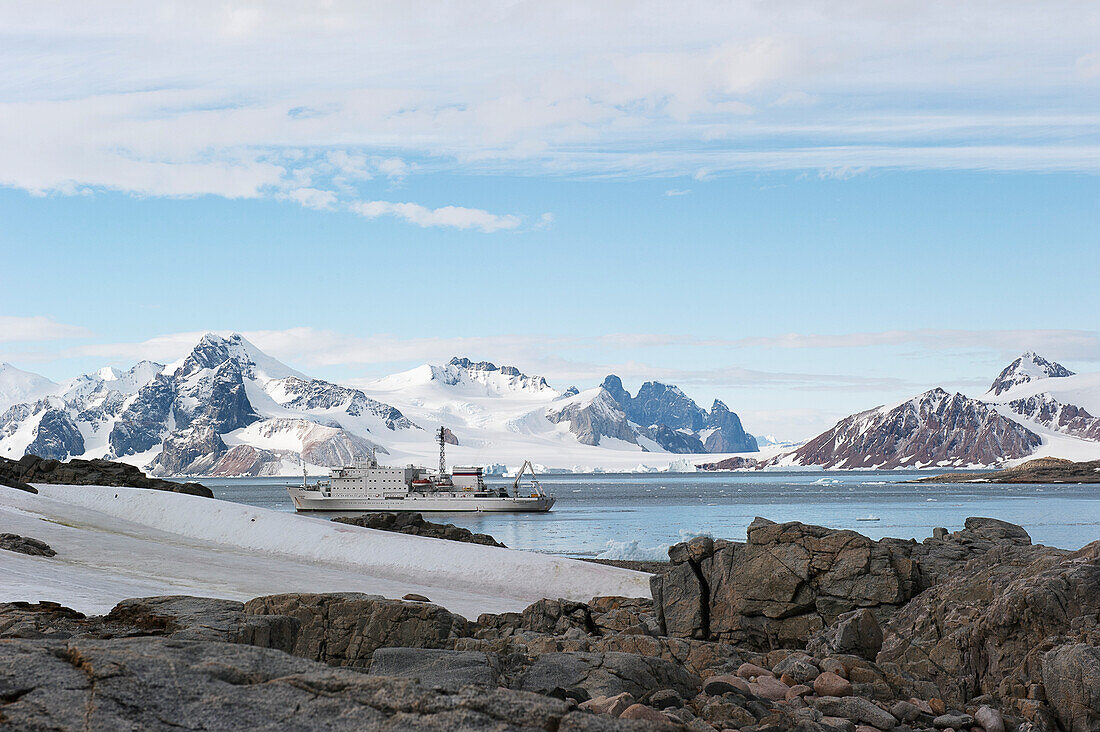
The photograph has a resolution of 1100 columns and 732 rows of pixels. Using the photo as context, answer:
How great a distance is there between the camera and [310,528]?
2753cm

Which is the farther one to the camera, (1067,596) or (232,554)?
(232,554)

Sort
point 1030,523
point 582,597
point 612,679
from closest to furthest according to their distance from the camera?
point 612,679
point 582,597
point 1030,523

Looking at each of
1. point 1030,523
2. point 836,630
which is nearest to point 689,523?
point 1030,523

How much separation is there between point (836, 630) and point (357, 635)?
6.04m

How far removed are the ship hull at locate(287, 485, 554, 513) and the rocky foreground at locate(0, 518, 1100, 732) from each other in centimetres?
7568

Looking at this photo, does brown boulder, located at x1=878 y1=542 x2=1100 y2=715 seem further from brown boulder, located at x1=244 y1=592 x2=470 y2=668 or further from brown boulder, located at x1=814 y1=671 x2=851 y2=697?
brown boulder, located at x1=244 y1=592 x2=470 y2=668

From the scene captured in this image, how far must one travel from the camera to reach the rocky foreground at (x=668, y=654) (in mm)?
3852

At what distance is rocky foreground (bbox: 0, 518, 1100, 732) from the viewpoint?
3.85 metres

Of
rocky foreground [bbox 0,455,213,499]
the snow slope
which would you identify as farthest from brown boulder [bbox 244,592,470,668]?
rocky foreground [bbox 0,455,213,499]

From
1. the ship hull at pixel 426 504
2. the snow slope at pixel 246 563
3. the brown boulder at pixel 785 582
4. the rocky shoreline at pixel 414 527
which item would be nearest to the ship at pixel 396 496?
the ship hull at pixel 426 504

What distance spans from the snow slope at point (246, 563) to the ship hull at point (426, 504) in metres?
58.9

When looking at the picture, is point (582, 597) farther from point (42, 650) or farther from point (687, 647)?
point (42, 650)

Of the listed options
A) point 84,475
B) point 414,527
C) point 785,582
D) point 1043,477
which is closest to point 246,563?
point 785,582

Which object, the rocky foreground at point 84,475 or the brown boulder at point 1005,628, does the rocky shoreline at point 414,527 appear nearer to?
the rocky foreground at point 84,475
